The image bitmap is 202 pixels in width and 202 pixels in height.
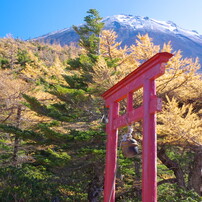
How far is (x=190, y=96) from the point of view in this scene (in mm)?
8250

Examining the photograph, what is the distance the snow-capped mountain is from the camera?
9226 centimetres

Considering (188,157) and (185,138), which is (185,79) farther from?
(188,157)

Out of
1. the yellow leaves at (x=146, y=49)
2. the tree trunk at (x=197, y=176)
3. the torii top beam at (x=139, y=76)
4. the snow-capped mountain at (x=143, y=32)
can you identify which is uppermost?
the snow-capped mountain at (x=143, y=32)

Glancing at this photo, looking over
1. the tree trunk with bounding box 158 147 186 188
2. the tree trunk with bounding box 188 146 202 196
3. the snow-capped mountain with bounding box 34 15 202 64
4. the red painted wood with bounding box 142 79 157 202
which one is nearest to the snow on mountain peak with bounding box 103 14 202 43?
the snow-capped mountain with bounding box 34 15 202 64

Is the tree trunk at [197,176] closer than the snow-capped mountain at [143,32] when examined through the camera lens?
Yes

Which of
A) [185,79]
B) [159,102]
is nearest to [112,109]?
[159,102]

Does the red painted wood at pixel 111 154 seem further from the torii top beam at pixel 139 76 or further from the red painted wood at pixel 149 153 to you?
the red painted wood at pixel 149 153

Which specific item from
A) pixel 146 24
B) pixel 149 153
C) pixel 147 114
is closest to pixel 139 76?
pixel 147 114

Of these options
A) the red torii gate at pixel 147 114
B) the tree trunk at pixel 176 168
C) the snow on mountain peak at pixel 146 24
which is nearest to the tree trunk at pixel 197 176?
the tree trunk at pixel 176 168

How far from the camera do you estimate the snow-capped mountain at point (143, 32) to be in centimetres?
9226

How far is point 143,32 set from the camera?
106 metres

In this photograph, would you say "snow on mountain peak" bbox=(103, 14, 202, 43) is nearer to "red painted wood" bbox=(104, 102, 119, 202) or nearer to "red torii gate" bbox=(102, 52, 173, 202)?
"red painted wood" bbox=(104, 102, 119, 202)

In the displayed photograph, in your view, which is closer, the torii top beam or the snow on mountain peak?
the torii top beam

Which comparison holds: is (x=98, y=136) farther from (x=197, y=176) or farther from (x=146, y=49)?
(x=197, y=176)
